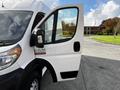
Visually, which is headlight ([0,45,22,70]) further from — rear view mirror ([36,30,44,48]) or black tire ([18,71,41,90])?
rear view mirror ([36,30,44,48])

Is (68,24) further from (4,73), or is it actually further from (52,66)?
(4,73)

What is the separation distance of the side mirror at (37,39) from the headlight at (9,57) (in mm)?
464

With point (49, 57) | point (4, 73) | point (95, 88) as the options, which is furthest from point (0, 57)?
point (95, 88)

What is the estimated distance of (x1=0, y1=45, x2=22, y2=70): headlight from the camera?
4.18m

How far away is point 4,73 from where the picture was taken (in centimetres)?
414

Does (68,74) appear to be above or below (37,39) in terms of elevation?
below

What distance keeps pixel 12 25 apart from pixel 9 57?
3.16 feet

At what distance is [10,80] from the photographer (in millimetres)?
4102

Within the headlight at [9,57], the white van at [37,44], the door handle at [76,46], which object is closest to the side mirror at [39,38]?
the white van at [37,44]

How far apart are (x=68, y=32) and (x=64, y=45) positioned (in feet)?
1.16

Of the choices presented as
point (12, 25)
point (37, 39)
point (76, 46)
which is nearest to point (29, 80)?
point (37, 39)

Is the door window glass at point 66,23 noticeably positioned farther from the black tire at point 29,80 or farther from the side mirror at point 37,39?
the black tire at point 29,80

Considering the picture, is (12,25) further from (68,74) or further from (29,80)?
(68,74)

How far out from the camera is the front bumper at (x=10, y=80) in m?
4.05
